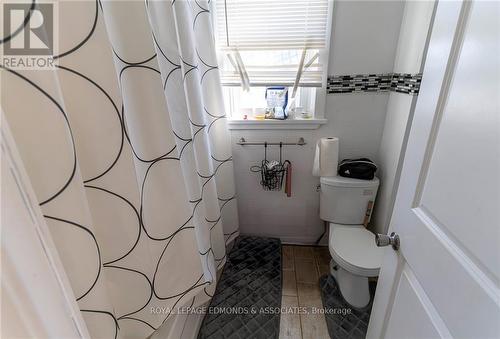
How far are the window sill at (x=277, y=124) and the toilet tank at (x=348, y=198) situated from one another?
0.39 meters

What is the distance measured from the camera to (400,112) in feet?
4.45

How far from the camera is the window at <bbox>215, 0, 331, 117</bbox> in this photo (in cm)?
140

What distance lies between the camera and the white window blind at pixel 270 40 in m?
1.40

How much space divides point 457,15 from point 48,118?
0.87 m

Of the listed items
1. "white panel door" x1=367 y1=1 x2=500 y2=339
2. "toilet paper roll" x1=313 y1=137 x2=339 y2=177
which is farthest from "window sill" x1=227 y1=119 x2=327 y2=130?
"white panel door" x1=367 y1=1 x2=500 y2=339

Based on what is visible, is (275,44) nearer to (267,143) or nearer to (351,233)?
(267,143)

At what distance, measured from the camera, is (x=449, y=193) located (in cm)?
52

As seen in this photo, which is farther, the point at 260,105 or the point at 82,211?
the point at 260,105

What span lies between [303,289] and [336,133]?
1104 millimetres

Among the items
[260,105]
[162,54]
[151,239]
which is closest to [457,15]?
[162,54]

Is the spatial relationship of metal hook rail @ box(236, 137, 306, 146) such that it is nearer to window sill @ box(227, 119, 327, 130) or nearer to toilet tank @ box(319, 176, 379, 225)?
window sill @ box(227, 119, 327, 130)

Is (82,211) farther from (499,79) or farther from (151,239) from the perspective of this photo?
(499,79)

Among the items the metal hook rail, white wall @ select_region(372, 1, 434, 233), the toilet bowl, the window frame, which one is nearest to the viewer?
white wall @ select_region(372, 1, 434, 233)

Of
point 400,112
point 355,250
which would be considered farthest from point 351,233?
point 400,112
